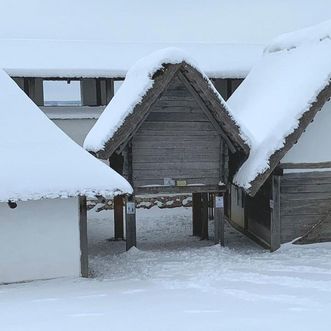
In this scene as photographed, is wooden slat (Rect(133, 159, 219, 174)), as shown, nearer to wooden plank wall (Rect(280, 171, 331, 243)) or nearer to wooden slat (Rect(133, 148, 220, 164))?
wooden slat (Rect(133, 148, 220, 164))

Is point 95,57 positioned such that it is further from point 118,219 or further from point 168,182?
point 168,182

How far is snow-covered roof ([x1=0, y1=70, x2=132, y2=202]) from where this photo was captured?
9031 millimetres

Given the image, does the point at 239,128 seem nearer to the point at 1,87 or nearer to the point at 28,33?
the point at 1,87

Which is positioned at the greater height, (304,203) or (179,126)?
(179,126)

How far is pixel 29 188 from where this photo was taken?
29.5 feet

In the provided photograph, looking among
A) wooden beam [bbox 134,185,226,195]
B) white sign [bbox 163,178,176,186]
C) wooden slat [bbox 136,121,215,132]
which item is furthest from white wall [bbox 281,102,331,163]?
white sign [bbox 163,178,176,186]

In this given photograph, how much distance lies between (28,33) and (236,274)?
47.7ft

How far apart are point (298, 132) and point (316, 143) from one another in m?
1.16

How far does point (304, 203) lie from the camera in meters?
12.3

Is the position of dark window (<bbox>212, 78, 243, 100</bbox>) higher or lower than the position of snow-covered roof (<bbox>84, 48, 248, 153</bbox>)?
higher

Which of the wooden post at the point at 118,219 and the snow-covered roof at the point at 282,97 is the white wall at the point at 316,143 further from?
the wooden post at the point at 118,219

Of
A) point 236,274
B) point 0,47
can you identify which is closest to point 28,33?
point 0,47

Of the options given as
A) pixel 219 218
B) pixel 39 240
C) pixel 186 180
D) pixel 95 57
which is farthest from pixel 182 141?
pixel 95 57

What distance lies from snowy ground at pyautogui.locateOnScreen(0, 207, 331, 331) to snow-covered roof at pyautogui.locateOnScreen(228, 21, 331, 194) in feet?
6.11
